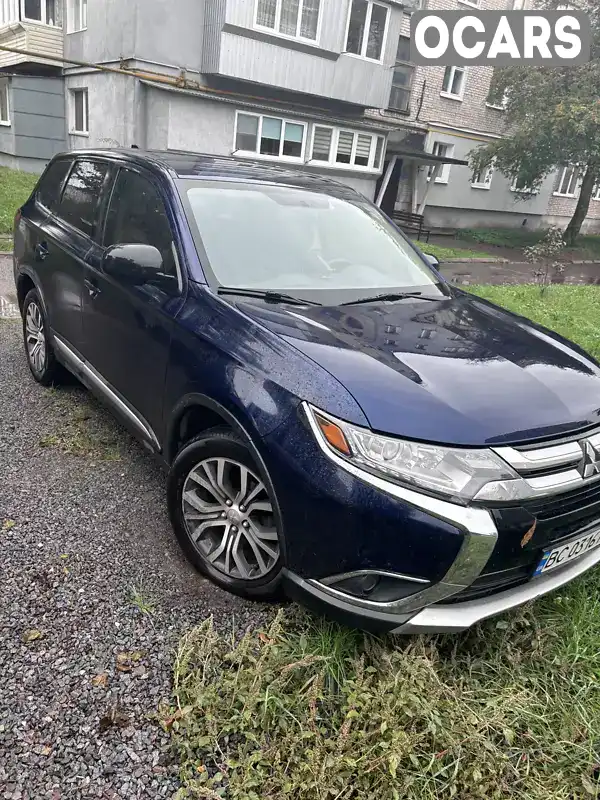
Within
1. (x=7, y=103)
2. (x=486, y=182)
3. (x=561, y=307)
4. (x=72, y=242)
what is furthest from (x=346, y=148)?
(x=72, y=242)

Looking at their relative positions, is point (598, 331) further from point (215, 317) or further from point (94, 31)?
point (94, 31)

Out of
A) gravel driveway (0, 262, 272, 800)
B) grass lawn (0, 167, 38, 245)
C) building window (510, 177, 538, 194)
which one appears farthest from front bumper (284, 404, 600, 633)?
building window (510, 177, 538, 194)

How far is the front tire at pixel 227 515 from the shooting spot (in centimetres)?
246

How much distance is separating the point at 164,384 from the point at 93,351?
3.13 ft

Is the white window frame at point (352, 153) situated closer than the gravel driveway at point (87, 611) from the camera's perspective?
No

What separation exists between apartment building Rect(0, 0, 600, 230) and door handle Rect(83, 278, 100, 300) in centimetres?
1307

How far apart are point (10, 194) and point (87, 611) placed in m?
13.0


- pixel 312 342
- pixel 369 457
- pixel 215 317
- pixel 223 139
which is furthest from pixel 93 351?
pixel 223 139

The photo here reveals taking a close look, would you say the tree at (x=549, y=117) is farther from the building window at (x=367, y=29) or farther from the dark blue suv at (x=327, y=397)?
the dark blue suv at (x=327, y=397)

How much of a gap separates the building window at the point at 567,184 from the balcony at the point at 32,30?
69.8 ft

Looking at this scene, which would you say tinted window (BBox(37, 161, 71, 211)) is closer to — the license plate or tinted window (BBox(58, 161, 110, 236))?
tinted window (BBox(58, 161, 110, 236))

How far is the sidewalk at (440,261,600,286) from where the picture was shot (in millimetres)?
13461

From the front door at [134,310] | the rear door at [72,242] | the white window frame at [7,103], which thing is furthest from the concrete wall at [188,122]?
the front door at [134,310]

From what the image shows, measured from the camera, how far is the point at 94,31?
15.8 metres
